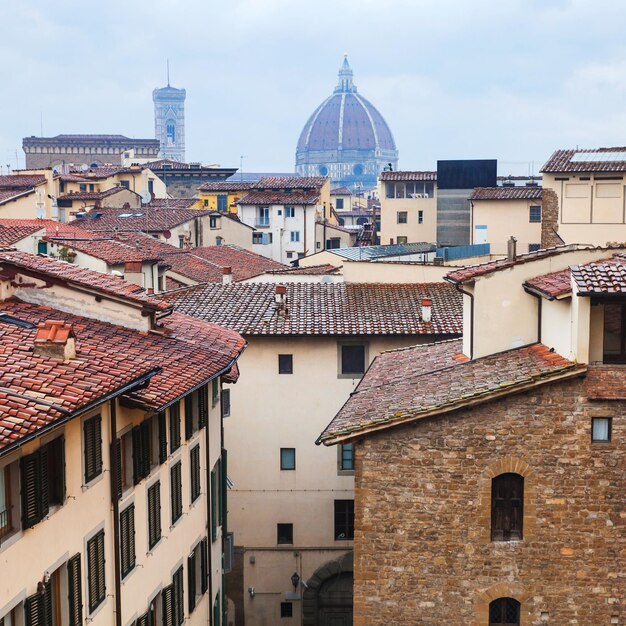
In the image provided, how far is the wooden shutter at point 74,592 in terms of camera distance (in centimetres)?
1416

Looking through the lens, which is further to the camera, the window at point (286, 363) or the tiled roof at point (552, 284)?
the window at point (286, 363)

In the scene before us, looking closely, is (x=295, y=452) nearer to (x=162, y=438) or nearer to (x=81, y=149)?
(x=162, y=438)

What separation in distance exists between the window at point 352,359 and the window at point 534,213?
35041mm

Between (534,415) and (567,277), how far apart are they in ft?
9.74

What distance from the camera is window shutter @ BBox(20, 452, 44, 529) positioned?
1270 cm

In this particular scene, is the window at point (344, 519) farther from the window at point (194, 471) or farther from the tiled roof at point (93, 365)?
the window at point (194, 471)

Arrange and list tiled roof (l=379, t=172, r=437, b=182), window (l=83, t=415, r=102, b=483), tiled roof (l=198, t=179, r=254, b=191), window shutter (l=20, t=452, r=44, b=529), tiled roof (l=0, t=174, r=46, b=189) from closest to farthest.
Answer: window shutter (l=20, t=452, r=44, b=529) → window (l=83, t=415, r=102, b=483) → tiled roof (l=0, t=174, r=46, b=189) → tiled roof (l=379, t=172, r=437, b=182) → tiled roof (l=198, t=179, r=254, b=191)

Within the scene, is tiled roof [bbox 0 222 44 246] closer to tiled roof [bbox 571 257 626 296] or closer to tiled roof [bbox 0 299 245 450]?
tiled roof [bbox 0 299 245 450]

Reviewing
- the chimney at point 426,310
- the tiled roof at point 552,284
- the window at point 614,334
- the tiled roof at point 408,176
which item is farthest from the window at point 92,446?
the tiled roof at point 408,176

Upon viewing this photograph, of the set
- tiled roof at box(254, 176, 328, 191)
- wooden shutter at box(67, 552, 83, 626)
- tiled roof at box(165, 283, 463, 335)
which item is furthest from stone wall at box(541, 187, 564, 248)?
wooden shutter at box(67, 552, 83, 626)

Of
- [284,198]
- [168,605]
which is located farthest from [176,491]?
[284,198]

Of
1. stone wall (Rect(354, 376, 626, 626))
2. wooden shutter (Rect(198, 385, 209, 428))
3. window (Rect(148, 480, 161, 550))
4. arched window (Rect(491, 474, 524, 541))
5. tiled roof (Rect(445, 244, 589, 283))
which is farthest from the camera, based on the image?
tiled roof (Rect(445, 244, 589, 283))

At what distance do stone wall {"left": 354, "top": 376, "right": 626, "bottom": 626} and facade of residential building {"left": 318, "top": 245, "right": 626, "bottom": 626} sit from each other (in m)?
0.02

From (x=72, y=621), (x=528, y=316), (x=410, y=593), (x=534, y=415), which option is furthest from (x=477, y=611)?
(x=72, y=621)
